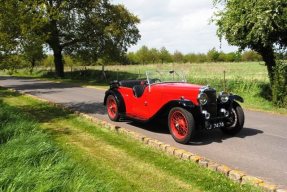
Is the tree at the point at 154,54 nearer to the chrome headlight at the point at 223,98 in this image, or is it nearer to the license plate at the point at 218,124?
the chrome headlight at the point at 223,98

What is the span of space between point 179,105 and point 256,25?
25.8 ft

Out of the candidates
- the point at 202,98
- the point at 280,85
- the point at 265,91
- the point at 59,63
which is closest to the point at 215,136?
the point at 202,98

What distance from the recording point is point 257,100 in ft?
55.9

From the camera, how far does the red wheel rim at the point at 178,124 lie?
8328 mm

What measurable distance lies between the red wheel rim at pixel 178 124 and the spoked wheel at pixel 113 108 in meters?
2.66

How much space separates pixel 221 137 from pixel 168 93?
1.66 m

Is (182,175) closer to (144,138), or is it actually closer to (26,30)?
(144,138)

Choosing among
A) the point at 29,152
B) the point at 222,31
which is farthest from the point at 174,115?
the point at 222,31

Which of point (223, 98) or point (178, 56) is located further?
point (178, 56)

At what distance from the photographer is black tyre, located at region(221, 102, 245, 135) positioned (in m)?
8.99

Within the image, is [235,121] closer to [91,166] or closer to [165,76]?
[165,76]

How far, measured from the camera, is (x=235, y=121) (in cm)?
902

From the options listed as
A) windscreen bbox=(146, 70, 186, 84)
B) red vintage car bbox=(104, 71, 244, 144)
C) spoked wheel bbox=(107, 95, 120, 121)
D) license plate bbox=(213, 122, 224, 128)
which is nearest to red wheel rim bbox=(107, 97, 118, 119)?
spoked wheel bbox=(107, 95, 120, 121)

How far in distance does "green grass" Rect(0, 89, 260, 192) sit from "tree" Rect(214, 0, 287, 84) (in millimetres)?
8543
